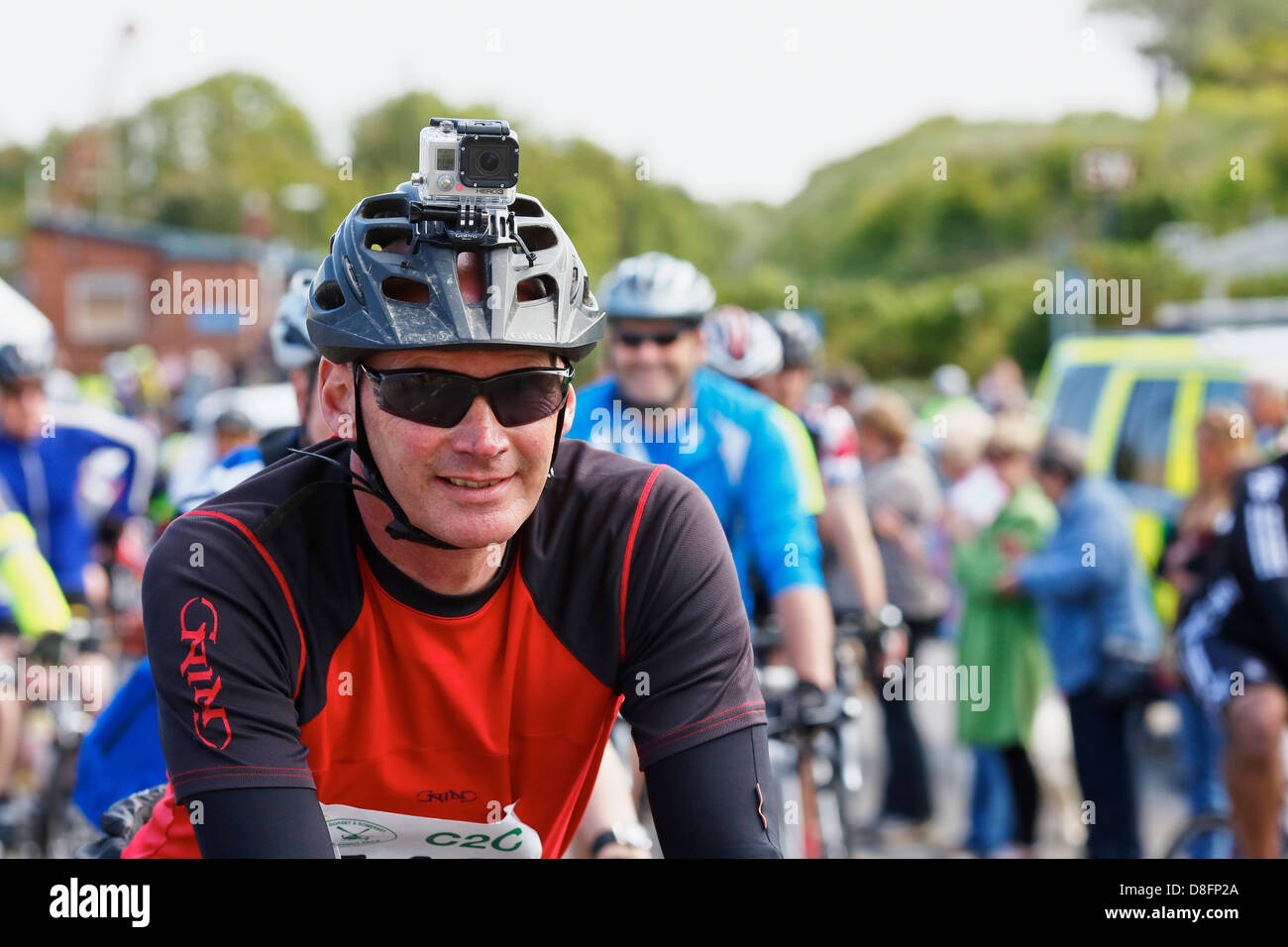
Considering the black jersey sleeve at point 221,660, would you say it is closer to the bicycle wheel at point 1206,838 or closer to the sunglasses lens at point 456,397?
the sunglasses lens at point 456,397

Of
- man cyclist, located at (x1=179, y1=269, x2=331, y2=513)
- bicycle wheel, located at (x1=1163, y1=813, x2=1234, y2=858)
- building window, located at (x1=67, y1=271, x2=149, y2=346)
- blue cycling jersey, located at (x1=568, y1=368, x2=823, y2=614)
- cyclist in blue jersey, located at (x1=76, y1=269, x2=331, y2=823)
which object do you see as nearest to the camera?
cyclist in blue jersey, located at (x1=76, y1=269, x2=331, y2=823)

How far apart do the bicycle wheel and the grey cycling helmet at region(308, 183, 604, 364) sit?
4443mm

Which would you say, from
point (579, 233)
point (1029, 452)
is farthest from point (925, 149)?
point (1029, 452)

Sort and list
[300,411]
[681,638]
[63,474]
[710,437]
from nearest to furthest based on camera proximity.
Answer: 1. [681,638]
2. [300,411]
3. [710,437]
4. [63,474]

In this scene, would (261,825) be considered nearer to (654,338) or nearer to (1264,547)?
(654,338)

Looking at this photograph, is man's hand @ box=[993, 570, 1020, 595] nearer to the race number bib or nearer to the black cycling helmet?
the race number bib

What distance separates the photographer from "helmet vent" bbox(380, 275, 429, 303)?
2.50 meters

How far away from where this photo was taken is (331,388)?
8.76 feet

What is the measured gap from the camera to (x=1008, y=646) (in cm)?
827

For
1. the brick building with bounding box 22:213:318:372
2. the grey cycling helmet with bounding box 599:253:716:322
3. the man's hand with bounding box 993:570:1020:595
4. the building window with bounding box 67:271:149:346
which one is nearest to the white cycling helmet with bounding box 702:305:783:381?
the man's hand with bounding box 993:570:1020:595

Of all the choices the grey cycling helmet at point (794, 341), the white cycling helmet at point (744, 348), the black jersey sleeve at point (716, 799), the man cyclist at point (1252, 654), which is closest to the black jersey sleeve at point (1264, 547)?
the man cyclist at point (1252, 654)

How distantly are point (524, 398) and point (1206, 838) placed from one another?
4.70m

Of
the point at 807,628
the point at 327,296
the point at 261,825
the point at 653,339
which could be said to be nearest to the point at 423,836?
the point at 261,825
